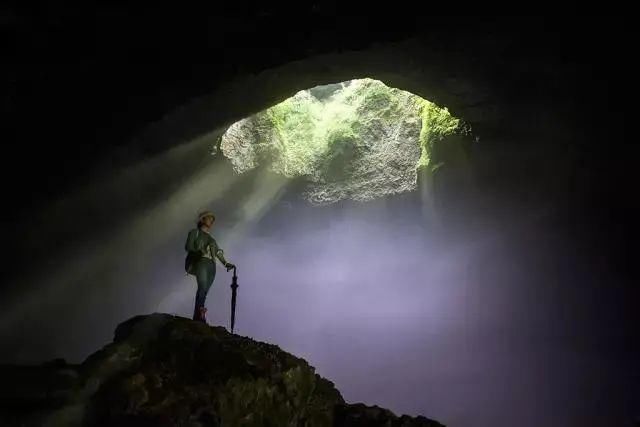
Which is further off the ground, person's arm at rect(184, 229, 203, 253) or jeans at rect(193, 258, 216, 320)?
person's arm at rect(184, 229, 203, 253)

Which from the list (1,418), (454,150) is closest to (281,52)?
(1,418)

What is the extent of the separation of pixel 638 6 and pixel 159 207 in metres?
12.0

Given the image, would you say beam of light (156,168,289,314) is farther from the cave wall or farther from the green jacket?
the green jacket

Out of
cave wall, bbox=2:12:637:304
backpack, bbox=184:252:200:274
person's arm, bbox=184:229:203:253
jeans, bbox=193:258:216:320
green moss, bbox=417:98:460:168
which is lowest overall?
jeans, bbox=193:258:216:320

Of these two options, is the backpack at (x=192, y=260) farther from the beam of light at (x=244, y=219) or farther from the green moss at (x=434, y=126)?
the beam of light at (x=244, y=219)

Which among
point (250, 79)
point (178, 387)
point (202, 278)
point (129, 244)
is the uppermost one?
point (129, 244)

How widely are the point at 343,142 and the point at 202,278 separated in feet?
38.2

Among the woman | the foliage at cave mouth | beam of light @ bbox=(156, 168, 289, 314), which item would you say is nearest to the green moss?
the foliage at cave mouth

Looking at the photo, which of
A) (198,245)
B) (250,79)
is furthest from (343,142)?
(198,245)

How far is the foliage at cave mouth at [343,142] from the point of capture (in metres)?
16.0

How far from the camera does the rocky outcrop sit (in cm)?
413

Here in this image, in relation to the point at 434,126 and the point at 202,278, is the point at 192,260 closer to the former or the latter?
the point at 202,278

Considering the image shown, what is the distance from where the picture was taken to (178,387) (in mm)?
4430

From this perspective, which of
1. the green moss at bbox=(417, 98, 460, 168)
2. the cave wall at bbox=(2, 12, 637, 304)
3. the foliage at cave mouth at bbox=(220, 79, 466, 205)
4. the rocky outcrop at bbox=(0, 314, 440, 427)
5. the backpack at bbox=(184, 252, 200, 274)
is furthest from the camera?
the foliage at cave mouth at bbox=(220, 79, 466, 205)
